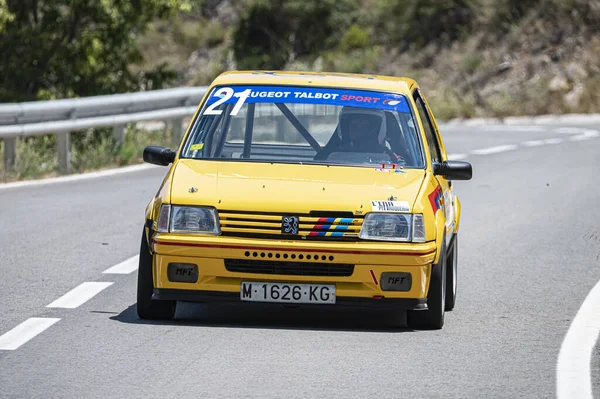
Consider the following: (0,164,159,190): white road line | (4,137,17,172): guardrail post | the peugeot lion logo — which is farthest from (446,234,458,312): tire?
(4,137,17,172): guardrail post

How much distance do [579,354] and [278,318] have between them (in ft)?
6.68

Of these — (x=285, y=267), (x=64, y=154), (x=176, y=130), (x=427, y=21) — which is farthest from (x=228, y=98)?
(x=427, y=21)

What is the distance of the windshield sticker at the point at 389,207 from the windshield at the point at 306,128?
0.81 meters

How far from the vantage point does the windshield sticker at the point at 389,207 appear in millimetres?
8602

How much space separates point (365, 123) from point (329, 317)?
1296 mm

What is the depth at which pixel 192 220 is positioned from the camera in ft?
28.2

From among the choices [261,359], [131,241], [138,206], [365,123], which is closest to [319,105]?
[365,123]

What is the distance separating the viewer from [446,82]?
43562mm

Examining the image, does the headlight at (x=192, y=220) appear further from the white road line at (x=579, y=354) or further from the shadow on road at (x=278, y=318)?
the white road line at (x=579, y=354)

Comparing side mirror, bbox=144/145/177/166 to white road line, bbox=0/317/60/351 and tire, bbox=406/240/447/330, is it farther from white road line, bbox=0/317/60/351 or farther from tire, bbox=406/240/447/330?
tire, bbox=406/240/447/330

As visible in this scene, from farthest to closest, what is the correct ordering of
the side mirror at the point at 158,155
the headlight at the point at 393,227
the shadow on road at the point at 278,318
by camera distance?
1. the side mirror at the point at 158,155
2. the shadow on road at the point at 278,318
3. the headlight at the point at 393,227

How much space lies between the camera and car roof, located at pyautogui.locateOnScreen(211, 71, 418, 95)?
9953mm

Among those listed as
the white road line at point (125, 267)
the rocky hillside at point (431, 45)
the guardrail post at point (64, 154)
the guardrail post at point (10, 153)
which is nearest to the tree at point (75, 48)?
the rocky hillside at point (431, 45)

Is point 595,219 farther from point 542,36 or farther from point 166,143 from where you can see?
point 542,36
